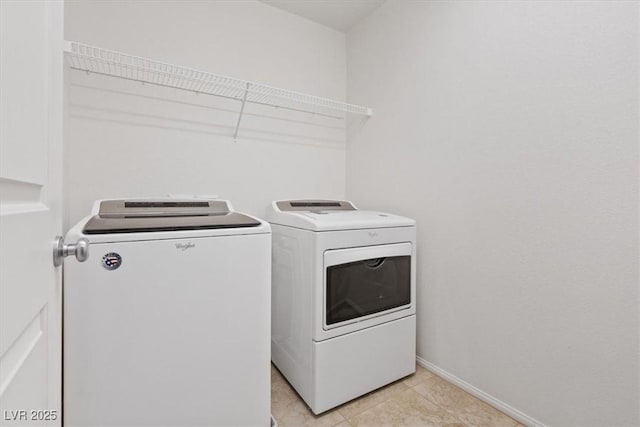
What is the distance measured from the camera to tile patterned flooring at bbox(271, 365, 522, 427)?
1.47 meters

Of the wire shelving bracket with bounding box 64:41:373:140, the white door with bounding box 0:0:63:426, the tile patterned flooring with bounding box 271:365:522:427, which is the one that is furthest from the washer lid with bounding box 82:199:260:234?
the tile patterned flooring with bounding box 271:365:522:427

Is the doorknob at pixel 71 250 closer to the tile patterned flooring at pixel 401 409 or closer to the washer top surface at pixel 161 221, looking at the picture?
the washer top surface at pixel 161 221

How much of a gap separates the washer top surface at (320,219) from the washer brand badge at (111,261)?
819 mm

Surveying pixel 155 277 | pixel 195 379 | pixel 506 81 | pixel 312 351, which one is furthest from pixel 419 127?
pixel 195 379

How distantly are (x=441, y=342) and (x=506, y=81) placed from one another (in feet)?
5.01

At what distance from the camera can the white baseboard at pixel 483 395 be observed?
1432mm

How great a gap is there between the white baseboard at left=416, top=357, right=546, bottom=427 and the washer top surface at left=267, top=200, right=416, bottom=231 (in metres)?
0.93

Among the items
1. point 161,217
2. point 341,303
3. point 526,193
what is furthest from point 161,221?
point 526,193

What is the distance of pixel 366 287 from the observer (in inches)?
65.0

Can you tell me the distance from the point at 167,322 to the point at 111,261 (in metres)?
0.31

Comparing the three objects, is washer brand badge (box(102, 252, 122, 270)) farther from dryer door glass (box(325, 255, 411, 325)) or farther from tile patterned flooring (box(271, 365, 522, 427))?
tile patterned flooring (box(271, 365, 522, 427))

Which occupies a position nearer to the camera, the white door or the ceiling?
the white door

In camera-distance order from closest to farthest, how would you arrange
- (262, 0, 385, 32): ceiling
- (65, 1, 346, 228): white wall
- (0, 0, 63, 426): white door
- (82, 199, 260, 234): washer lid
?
(0, 0, 63, 426): white door
(82, 199, 260, 234): washer lid
(65, 1, 346, 228): white wall
(262, 0, 385, 32): ceiling

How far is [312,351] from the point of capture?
1.52 m
